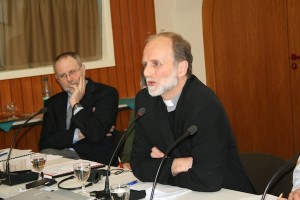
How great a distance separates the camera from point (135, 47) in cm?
542

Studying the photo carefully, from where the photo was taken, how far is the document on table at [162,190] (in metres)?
2.26

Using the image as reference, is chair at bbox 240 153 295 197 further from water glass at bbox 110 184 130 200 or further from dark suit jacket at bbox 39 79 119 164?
dark suit jacket at bbox 39 79 119 164

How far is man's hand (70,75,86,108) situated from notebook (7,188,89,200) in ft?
5.08

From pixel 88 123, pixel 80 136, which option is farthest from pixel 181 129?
pixel 80 136

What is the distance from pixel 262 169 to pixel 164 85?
67cm

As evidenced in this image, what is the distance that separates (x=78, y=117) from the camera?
12.3ft

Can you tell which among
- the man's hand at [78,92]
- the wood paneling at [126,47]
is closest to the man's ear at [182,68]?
the man's hand at [78,92]

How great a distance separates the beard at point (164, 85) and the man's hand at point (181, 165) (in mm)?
403

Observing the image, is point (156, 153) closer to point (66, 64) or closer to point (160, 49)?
point (160, 49)

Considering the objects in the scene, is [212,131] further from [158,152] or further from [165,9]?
[165,9]

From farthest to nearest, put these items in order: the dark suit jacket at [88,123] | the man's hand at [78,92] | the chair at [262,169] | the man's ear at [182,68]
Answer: the man's hand at [78,92], the dark suit jacket at [88,123], the man's ear at [182,68], the chair at [262,169]

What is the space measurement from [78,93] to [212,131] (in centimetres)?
168

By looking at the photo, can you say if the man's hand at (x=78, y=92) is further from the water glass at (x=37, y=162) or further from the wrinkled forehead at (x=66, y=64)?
the water glass at (x=37, y=162)

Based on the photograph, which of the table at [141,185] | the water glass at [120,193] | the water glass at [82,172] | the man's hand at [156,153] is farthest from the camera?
the man's hand at [156,153]
